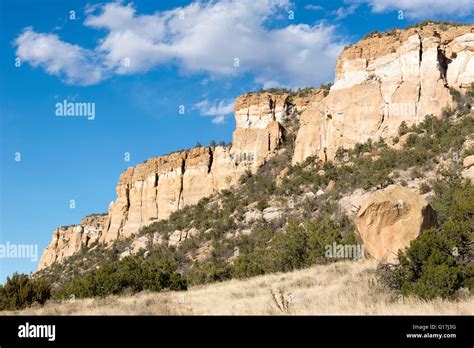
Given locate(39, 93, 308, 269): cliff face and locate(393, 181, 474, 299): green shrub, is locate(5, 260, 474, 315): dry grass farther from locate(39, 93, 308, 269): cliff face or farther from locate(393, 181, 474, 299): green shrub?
locate(39, 93, 308, 269): cliff face

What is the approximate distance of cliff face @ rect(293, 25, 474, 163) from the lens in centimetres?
4303

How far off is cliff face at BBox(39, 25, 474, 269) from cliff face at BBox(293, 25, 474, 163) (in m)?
0.09

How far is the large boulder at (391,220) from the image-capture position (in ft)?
53.9

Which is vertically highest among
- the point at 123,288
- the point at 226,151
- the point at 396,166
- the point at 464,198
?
the point at 226,151

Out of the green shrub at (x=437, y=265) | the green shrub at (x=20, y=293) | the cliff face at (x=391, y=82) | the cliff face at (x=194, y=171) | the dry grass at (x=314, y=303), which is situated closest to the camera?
the dry grass at (x=314, y=303)

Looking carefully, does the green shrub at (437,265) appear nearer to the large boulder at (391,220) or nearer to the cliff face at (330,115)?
the large boulder at (391,220)

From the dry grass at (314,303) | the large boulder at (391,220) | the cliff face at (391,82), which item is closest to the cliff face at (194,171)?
the cliff face at (391,82)

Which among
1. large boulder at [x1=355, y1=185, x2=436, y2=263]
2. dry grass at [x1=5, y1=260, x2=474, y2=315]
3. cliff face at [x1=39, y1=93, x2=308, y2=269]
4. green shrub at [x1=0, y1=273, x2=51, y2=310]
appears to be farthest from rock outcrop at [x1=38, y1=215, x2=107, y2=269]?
dry grass at [x1=5, y1=260, x2=474, y2=315]

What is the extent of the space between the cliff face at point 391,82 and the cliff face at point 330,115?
0.09 meters

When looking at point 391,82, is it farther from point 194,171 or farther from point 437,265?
point 437,265

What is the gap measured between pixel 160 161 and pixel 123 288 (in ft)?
192
